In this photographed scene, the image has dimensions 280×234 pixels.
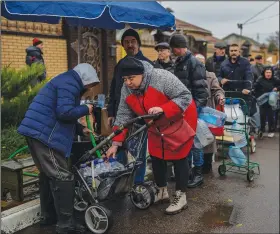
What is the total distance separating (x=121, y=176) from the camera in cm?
375

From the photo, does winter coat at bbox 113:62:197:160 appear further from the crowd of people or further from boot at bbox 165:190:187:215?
boot at bbox 165:190:187:215

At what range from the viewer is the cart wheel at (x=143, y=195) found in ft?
13.9

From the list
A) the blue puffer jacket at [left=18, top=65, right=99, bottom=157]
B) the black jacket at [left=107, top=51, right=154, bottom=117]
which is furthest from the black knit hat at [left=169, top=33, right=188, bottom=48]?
the blue puffer jacket at [left=18, top=65, right=99, bottom=157]

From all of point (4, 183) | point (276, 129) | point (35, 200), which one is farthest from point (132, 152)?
point (276, 129)

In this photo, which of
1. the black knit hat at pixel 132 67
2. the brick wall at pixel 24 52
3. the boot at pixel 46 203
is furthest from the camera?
the brick wall at pixel 24 52

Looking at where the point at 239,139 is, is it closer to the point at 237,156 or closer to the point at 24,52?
the point at 237,156

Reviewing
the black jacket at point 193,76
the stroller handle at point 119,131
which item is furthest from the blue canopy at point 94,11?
the stroller handle at point 119,131

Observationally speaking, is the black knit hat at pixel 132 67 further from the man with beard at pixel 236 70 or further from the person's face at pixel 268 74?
the person's face at pixel 268 74

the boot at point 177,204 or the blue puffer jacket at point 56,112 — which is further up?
the blue puffer jacket at point 56,112

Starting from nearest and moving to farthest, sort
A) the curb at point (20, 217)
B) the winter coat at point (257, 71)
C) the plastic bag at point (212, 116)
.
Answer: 1. the curb at point (20, 217)
2. the plastic bag at point (212, 116)
3. the winter coat at point (257, 71)

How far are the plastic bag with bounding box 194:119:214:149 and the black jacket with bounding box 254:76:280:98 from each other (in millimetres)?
4869

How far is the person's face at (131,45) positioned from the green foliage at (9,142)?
2.15 meters

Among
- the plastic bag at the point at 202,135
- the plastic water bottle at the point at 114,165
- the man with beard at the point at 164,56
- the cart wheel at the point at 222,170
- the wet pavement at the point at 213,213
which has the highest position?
the man with beard at the point at 164,56

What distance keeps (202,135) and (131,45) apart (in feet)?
4.74
